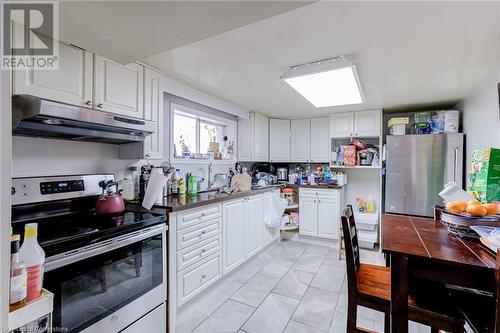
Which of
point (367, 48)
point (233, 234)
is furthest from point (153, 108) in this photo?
point (367, 48)

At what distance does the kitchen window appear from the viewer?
9.19 ft

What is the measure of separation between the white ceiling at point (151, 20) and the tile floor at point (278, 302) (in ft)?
6.55

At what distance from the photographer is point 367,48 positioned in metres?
1.69

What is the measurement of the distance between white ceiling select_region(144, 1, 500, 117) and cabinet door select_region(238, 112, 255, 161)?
3.24ft

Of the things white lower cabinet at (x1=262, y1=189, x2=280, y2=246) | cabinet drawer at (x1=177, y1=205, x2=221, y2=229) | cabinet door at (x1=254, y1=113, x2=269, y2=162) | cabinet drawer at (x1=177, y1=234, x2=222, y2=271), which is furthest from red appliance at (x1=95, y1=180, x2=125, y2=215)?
cabinet door at (x1=254, y1=113, x2=269, y2=162)

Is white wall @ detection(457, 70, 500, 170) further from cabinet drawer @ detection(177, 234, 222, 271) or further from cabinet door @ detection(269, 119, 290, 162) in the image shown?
cabinet drawer @ detection(177, 234, 222, 271)

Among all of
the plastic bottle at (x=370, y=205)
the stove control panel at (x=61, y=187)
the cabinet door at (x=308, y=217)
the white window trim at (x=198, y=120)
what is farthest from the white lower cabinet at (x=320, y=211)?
A: the stove control panel at (x=61, y=187)

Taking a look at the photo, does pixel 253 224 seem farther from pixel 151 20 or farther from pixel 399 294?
pixel 151 20

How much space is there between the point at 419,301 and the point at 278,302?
1259 mm

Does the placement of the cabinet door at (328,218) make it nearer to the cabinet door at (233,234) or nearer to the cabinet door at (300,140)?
the cabinet door at (300,140)

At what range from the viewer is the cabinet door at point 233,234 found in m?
2.46

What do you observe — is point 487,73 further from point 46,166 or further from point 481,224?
point 46,166

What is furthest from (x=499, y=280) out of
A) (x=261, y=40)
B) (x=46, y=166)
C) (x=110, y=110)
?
(x=46, y=166)

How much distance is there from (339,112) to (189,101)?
2.34m
